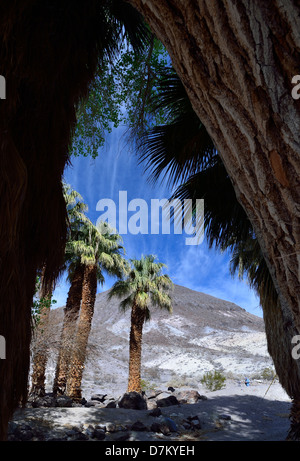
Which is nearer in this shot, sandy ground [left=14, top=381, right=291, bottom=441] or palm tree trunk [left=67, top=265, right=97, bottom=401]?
sandy ground [left=14, top=381, right=291, bottom=441]

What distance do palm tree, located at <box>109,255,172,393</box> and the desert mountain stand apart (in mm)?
1095

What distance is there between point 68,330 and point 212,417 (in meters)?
5.43

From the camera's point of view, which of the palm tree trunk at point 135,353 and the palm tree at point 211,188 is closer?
the palm tree at point 211,188

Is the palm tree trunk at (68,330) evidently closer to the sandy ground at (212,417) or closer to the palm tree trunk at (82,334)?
the palm tree trunk at (82,334)

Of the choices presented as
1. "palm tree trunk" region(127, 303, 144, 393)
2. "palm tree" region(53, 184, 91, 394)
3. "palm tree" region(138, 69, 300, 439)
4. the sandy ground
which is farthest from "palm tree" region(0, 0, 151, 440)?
"palm tree trunk" region(127, 303, 144, 393)

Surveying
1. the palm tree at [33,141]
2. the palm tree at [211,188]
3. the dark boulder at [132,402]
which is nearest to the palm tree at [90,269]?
the dark boulder at [132,402]

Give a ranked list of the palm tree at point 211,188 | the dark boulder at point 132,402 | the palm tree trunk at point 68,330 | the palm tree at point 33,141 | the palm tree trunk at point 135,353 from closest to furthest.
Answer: the palm tree at point 33,141
the palm tree at point 211,188
the dark boulder at point 132,402
the palm tree trunk at point 68,330
the palm tree trunk at point 135,353

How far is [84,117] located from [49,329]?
8.08 meters

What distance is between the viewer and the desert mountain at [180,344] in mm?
26453

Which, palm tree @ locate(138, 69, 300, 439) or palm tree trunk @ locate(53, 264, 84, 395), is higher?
palm tree @ locate(138, 69, 300, 439)

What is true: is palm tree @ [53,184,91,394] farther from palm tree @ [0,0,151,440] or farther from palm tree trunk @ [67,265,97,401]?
palm tree @ [0,0,151,440]

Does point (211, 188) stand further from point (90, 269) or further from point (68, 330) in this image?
point (90, 269)

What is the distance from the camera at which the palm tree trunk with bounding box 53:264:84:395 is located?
11.7 meters
